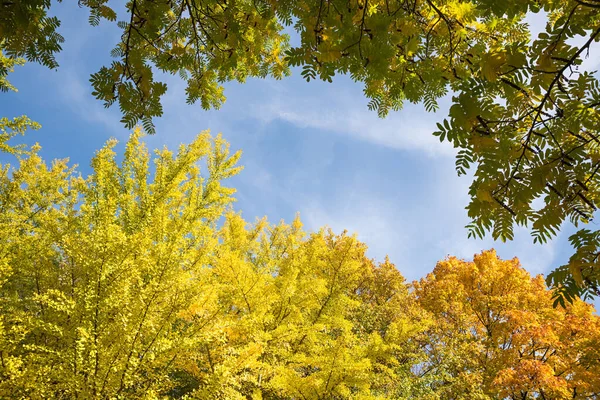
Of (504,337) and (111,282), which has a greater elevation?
(504,337)

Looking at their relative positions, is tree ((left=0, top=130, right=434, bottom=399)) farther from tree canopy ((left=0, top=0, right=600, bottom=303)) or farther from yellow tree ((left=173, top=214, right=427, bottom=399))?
tree canopy ((left=0, top=0, right=600, bottom=303))

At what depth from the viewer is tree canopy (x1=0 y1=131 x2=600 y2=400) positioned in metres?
3.90

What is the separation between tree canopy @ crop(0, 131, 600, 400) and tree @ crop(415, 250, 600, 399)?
49 millimetres

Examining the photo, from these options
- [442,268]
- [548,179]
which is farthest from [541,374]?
[548,179]

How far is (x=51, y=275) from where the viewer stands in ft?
17.1

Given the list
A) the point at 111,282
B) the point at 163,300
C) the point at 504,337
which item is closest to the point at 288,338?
the point at 163,300

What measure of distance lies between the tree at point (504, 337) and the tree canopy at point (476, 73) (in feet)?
26.5

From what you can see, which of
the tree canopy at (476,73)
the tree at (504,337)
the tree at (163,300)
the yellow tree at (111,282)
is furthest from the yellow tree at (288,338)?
the tree canopy at (476,73)

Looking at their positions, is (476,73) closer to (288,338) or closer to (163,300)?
(163,300)

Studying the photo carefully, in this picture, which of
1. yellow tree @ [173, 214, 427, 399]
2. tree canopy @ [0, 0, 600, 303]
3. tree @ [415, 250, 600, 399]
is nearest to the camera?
tree canopy @ [0, 0, 600, 303]

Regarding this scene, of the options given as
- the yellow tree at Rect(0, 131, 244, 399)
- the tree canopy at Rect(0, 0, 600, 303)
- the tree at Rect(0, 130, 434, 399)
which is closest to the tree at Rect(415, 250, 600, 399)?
the tree at Rect(0, 130, 434, 399)

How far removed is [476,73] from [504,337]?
409 inches

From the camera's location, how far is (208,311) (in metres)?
4.80

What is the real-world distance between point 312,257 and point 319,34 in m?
6.44
